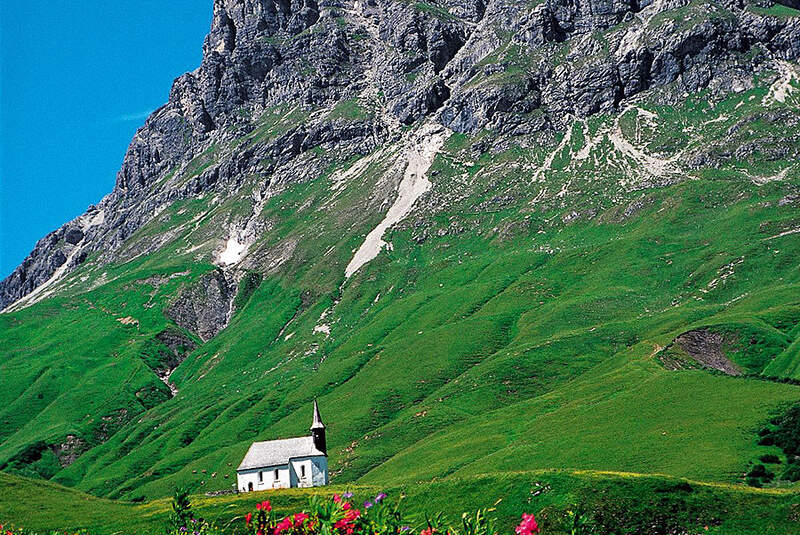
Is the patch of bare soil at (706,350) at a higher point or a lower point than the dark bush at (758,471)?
higher

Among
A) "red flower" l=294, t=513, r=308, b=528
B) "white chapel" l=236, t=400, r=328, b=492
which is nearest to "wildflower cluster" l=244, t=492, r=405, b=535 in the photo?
"red flower" l=294, t=513, r=308, b=528

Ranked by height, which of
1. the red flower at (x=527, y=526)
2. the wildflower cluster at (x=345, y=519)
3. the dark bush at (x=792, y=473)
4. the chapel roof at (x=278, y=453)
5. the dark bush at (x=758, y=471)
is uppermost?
the wildflower cluster at (x=345, y=519)

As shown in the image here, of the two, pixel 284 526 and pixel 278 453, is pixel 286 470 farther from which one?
pixel 284 526

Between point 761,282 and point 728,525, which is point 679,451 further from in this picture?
point 761,282

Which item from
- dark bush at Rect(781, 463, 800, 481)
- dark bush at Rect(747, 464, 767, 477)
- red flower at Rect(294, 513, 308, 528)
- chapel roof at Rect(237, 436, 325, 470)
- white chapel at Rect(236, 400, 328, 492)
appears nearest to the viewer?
red flower at Rect(294, 513, 308, 528)

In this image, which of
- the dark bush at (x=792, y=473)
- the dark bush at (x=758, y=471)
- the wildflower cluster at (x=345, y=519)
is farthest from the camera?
the dark bush at (x=758, y=471)

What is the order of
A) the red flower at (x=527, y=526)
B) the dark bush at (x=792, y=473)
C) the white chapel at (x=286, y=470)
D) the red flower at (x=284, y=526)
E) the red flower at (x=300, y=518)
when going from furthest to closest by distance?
the white chapel at (x=286, y=470)
the dark bush at (x=792, y=473)
the red flower at (x=300, y=518)
the red flower at (x=284, y=526)
the red flower at (x=527, y=526)

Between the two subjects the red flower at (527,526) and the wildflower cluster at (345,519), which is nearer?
the red flower at (527,526)

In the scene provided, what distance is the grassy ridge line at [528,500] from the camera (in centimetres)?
5403

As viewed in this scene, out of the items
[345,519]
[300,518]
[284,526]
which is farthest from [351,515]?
[284,526]

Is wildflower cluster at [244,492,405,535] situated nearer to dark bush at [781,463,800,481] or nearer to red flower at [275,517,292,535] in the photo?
red flower at [275,517,292,535]

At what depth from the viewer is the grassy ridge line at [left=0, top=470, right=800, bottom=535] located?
54.0m

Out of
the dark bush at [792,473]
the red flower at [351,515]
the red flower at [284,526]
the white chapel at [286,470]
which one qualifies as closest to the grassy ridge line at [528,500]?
the dark bush at [792,473]

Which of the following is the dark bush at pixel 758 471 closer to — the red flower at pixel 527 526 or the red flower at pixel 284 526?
the red flower at pixel 527 526
